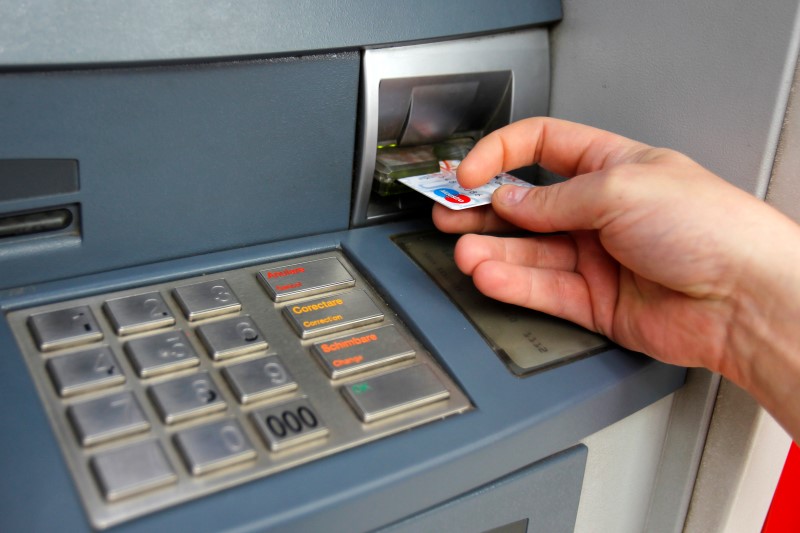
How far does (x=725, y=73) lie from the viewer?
1090 mm

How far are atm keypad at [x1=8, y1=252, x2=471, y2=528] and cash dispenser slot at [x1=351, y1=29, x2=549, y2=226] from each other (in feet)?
0.70

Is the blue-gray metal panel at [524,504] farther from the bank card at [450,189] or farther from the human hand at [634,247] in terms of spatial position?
the bank card at [450,189]

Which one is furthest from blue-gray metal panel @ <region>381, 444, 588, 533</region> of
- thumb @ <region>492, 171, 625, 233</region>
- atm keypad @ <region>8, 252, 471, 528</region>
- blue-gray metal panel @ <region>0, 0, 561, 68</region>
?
blue-gray metal panel @ <region>0, 0, 561, 68</region>

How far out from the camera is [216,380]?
2.95ft

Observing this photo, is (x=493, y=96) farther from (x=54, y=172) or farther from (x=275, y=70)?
(x=54, y=172)

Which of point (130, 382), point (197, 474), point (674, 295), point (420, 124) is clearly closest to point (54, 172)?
point (130, 382)

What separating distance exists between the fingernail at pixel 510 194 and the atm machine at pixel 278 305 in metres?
0.13

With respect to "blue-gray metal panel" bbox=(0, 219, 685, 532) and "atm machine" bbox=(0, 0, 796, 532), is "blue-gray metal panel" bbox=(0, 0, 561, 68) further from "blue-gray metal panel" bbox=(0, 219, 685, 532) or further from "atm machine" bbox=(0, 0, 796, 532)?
"blue-gray metal panel" bbox=(0, 219, 685, 532)

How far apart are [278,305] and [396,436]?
0.26m

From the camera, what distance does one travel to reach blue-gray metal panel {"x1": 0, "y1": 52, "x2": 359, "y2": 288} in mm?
908

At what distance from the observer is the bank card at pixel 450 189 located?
1143 mm

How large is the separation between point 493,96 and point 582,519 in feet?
2.30

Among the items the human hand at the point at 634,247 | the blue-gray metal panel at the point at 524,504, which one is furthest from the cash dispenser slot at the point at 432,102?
the blue-gray metal panel at the point at 524,504

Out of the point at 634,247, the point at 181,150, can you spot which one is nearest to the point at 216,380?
the point at 181,150
